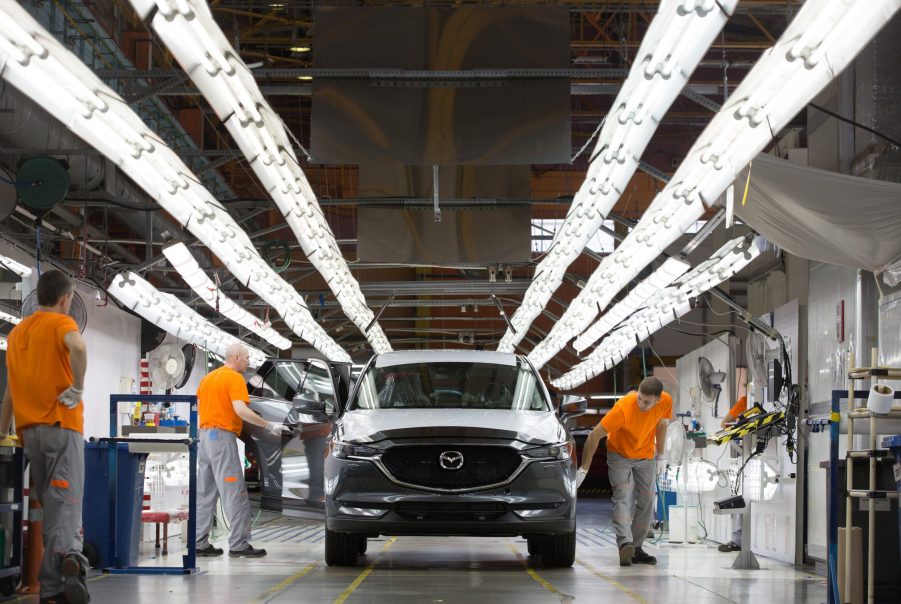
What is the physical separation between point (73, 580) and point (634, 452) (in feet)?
20.2

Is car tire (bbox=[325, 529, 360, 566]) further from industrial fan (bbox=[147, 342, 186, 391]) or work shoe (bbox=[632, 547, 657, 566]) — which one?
industrial fan (bbox=[147, 342, 186, 391])

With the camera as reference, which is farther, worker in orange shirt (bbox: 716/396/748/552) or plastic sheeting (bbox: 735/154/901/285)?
worker in orange shirt (bbox: 716/396/748/552)

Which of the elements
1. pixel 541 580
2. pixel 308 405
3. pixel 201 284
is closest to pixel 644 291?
pixel 201 284

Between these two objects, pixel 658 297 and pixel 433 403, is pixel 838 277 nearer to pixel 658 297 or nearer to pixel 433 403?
pixel 433 403

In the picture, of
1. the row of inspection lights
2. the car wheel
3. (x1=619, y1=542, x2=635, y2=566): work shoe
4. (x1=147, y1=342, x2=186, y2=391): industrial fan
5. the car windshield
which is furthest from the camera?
(x1=147, y1=342, x2=186, y2=391): industrial fan

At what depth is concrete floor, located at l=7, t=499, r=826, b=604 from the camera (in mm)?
7637

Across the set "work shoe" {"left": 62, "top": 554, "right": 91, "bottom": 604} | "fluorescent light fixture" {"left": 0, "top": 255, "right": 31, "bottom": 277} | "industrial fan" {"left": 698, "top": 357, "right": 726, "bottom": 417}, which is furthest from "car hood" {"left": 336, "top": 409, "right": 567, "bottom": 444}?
"industrial fan" {"left": 698, "top": 357, "right": 726, "bottom": 417}

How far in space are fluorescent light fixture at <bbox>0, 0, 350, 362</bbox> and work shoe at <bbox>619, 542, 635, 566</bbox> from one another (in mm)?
4728

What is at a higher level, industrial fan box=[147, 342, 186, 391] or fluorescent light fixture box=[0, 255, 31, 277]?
fluorescent light fixture box=[0, 255, 31, 277]

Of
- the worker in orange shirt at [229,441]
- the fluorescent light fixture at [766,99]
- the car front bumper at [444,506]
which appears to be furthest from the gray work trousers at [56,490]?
the fluorescent light fixture at [766,99]

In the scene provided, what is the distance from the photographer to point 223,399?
437 inches

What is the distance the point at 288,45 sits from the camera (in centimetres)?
1845

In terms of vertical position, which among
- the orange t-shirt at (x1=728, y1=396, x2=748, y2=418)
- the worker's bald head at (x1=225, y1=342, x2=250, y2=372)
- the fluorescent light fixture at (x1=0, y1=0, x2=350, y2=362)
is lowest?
the orange t-shirt at (x1=728, y1=396, x2=748, y2=418)

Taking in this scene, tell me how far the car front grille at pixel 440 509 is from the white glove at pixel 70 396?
302 cm
